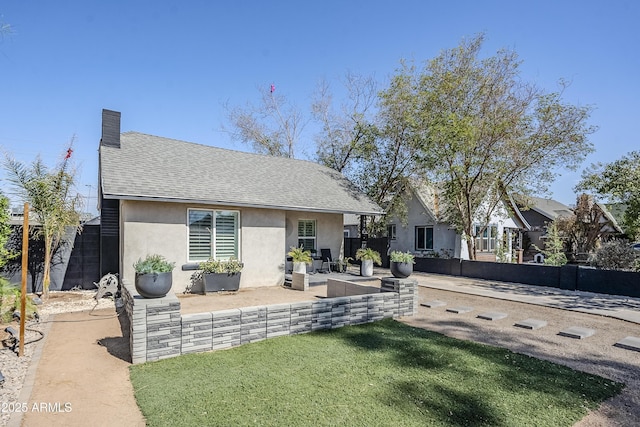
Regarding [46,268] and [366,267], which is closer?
[46,268]

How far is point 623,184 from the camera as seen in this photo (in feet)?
39.6

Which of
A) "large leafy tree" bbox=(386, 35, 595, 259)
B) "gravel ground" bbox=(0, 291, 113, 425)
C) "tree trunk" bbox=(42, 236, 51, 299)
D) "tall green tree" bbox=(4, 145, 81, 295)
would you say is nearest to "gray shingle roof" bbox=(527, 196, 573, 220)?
"large leafy tree" bbox=(386, 35, 595, 259)

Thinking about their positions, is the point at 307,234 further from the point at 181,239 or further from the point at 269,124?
the point at 269,124

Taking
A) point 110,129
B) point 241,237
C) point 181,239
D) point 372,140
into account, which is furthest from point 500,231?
point 110,129

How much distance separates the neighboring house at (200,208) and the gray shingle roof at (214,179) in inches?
1.3

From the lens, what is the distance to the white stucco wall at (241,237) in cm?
892

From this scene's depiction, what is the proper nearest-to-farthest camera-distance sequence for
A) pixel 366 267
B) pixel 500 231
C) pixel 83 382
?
1. pixel 83 382
2. pixel 366 267
3. pixel 500 231

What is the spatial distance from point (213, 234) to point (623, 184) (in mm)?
14098

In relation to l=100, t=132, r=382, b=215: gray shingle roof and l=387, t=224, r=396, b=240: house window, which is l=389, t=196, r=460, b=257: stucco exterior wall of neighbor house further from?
l=100, t=132, r=382, b=215: gray shingle roof

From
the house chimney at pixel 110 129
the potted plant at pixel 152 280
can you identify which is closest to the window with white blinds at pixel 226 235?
the house chimney at pixel 110 129

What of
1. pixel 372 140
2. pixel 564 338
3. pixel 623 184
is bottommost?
pixel 564 338

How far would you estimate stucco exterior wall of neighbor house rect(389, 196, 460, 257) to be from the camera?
19000 millimetres

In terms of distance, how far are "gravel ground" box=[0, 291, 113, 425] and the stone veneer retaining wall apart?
1.25 m

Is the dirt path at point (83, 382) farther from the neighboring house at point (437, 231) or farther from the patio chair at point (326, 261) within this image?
the neighboring house at point (437, 231)
